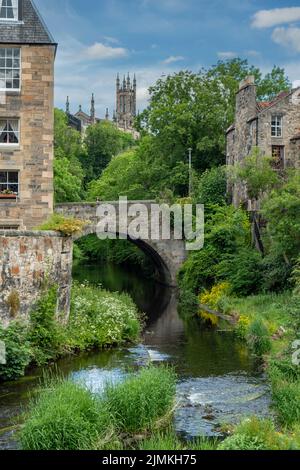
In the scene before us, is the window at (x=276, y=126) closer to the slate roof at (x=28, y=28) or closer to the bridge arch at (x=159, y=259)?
the bridge arch at (x=159, y=259)

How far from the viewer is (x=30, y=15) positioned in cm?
2944

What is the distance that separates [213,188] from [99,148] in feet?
149

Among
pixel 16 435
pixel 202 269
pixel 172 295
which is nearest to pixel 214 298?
pixel 202 269

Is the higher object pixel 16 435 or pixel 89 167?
pixel 89 167

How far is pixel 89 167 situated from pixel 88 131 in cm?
827

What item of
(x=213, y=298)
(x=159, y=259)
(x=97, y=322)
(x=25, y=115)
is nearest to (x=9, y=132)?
(x=25, y=115)

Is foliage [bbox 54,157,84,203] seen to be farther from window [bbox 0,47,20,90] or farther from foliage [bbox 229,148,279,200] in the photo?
window [bbox 0,47,20,90]

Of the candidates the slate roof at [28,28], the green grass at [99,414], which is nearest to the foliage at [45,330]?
the green grass at [99,414]

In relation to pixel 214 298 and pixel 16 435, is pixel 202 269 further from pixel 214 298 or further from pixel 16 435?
pixel 16 435

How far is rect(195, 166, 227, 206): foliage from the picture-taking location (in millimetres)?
42656

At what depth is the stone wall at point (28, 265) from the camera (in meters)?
20.1

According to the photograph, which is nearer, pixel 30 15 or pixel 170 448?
pixel 170 448

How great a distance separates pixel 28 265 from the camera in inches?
816
